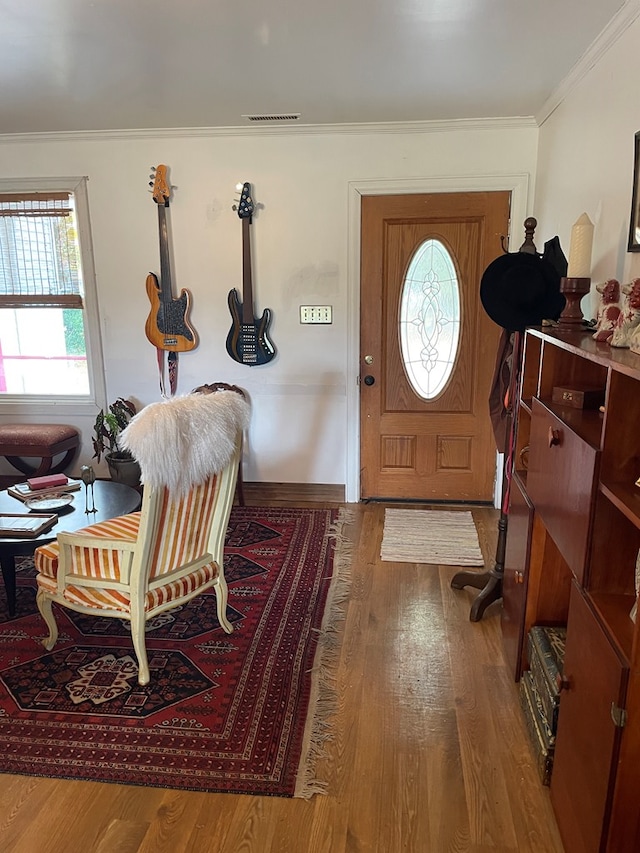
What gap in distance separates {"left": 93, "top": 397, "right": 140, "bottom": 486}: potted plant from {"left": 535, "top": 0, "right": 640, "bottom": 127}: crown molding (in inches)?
122

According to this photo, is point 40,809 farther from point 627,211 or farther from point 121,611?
point 627,211

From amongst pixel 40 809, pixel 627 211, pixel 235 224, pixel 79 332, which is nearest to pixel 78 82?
pixel 235 224

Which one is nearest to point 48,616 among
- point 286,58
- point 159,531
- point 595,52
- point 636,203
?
point 159,531

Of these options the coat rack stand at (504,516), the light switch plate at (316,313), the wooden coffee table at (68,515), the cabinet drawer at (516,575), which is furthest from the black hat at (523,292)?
the wooden coffee table at (68,515)

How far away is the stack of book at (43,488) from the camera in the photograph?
263cm

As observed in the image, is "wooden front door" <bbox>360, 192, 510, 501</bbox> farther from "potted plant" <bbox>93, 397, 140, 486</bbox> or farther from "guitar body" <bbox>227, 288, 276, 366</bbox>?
"potted plant" <bbox>93, 397, 140, 486</bbox>

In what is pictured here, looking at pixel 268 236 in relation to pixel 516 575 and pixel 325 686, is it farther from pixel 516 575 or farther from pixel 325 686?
pixel 325 686

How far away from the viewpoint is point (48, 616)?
223cm

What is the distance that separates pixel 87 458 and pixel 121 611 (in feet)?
7.61

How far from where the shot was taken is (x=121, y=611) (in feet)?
6.79

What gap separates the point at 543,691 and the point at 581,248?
1.39 meters

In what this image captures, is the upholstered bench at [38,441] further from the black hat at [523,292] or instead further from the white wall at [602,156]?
the white wall at [602,156]

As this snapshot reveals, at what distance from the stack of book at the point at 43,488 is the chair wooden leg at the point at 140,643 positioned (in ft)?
3.04

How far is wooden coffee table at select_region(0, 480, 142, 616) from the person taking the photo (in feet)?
7.20
